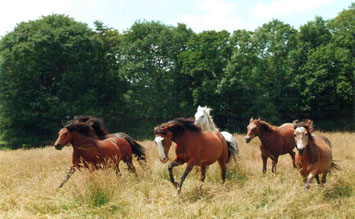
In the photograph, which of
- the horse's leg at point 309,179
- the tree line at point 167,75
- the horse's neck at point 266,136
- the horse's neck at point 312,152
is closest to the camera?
the horse's leg at point 309,179

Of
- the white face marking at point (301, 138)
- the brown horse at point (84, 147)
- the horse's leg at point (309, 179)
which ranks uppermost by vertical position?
the white face marking at point (301, 138)

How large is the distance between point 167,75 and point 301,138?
27015 millimetres

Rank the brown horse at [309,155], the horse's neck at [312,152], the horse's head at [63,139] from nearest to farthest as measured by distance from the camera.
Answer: the brown horse at [309,155] < the horse's neck at [312,152] < the horse's head at [63,139]

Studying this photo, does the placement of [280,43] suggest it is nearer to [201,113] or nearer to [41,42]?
[41,42]

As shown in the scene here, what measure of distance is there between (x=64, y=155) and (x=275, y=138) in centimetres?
708

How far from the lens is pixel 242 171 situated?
8430 millimetres

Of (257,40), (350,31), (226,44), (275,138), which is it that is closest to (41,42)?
(226,44)

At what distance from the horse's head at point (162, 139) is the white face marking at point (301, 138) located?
2.52 meters

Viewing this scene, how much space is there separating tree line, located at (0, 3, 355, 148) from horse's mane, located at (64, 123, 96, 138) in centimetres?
1930

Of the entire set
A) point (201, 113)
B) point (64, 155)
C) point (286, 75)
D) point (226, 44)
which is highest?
point (226, 44)

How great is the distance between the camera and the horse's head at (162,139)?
6254 mm

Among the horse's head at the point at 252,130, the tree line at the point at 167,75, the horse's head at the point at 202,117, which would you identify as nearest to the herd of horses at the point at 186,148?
the horse's head at the point at 252,130

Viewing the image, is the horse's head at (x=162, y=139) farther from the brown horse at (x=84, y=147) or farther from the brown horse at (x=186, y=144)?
the brown horse at (x=84, y=147)

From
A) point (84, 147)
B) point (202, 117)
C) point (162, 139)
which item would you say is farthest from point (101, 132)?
point (162, 139)
